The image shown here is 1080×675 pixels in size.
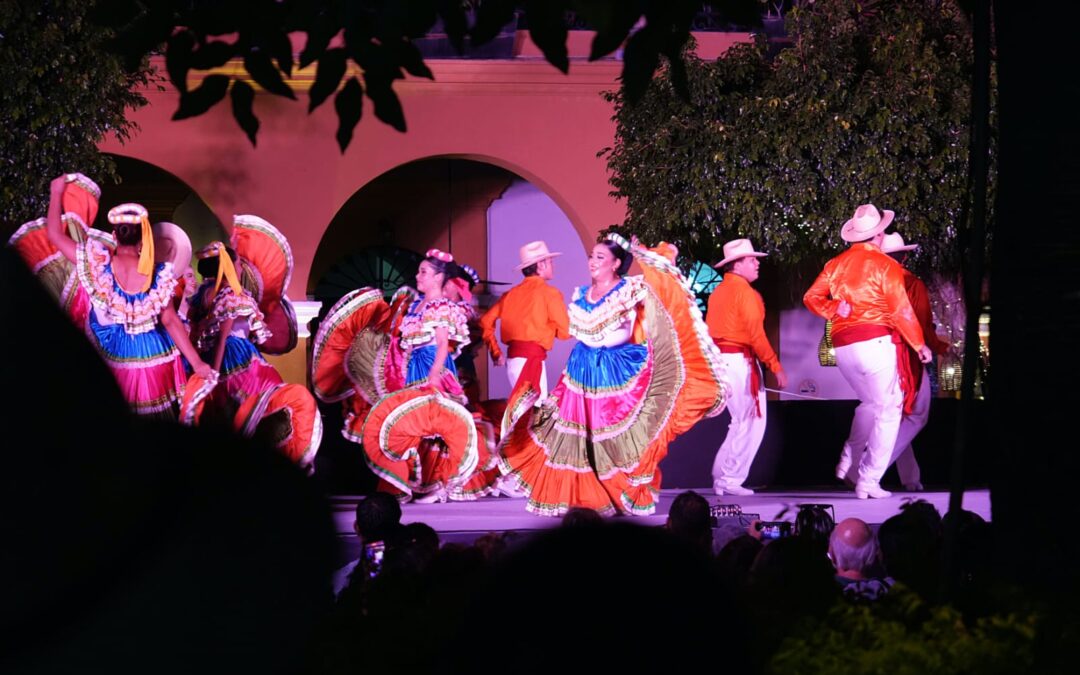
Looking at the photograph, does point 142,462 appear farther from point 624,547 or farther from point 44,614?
Result: point 624,547

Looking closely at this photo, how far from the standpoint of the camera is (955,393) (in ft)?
46.1

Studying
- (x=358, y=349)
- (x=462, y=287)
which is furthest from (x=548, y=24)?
(x=358, y=349)

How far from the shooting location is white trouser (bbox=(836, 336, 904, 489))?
9.12m

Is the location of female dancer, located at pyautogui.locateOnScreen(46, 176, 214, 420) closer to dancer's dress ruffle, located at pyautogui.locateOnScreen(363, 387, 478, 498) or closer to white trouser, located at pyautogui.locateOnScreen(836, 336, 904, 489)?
dancer's dress ruffle, located at pyautogui.locateOnScreen(363, 387, 478, 498)

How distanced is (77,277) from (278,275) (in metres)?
1.35

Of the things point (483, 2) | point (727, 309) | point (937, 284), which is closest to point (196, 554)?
point (483, 2)

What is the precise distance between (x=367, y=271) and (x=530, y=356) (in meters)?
7.62

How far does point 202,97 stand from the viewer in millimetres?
2453

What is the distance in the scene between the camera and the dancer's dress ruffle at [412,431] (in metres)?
8.48

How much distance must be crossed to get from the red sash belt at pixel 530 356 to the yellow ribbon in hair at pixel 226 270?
1942mm

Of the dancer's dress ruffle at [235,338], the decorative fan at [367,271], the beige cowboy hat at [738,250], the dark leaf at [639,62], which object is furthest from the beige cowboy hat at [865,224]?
the decorative fan at [367,271]

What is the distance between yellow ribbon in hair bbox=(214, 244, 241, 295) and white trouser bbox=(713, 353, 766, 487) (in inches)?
139

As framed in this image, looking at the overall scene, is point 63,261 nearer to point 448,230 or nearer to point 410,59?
point 410,59

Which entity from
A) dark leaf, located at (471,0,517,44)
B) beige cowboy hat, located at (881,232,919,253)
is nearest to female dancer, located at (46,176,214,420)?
beige cowboy hat, located at (881,232,919,253)
